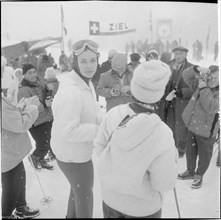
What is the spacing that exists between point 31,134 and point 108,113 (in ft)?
1.55

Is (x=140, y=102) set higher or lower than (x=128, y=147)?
higher

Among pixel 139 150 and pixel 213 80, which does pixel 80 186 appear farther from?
pixel 213 80

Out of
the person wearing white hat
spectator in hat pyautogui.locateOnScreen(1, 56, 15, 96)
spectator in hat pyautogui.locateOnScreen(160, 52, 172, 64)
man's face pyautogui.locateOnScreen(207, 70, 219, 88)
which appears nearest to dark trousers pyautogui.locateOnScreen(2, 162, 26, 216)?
spectator in hat pyautogui.locateOnScreen(1, 56, 15, 96)

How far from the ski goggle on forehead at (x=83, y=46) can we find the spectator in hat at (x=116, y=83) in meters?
0.12

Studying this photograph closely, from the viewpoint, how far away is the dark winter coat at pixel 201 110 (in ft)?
4.45

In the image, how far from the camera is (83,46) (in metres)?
1.22

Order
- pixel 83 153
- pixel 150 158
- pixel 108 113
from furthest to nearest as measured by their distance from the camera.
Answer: pixel 83 153 → pixel 108 113 → pixel 150 158

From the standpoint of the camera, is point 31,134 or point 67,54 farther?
point 31,134

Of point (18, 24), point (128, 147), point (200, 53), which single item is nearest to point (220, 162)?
point (200, 53)

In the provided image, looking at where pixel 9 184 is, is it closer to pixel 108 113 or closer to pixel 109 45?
pixel 108 113

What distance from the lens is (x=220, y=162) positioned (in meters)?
1.47

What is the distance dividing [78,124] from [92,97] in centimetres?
→ 13

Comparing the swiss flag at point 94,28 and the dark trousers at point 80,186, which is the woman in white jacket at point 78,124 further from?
the swiss flag at point 94,28

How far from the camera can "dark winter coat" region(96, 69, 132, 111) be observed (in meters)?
1.19
